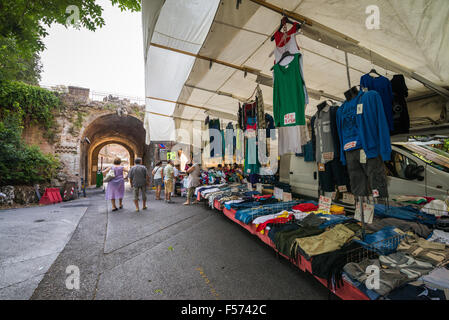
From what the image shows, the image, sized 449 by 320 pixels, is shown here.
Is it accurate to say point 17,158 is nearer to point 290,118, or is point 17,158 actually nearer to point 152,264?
point 152,264

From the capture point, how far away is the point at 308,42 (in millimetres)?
2660

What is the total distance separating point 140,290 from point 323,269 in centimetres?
200

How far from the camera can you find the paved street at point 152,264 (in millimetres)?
2145

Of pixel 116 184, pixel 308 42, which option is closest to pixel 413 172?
pixel 308 42

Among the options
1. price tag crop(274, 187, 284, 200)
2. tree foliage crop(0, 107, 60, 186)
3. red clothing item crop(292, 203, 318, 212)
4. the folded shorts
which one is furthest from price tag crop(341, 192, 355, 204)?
tree foliage crop(0, 107, 60, 186)

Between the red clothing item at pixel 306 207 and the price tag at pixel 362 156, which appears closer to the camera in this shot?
the price tag at pixel 362 156

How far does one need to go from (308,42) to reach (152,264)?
3928mm

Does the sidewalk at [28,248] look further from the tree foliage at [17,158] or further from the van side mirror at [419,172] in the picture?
the van side mirror at [419,172]

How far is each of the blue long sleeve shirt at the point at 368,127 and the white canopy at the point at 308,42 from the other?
720 millimetres

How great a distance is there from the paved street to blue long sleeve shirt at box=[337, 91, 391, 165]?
1.67 meters

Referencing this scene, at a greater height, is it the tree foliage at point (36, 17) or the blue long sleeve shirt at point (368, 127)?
the tree foliage at point (36, 17)

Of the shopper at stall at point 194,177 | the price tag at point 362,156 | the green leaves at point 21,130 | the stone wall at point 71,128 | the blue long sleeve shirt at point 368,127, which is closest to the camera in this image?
the blue long sleeve shirt at point 368,127

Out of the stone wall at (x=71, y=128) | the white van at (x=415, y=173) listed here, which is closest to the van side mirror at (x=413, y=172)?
the white van at (x=415, y=173)
